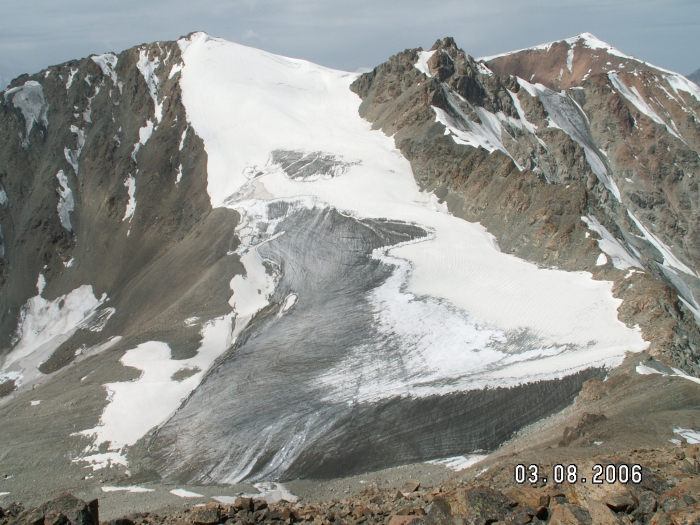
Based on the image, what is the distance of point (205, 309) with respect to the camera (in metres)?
32.6

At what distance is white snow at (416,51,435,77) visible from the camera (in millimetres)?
57641

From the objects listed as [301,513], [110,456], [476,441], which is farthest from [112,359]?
[301,513]

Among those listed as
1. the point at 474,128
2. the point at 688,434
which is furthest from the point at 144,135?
the point at 688,434

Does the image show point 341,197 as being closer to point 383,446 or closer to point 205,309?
point 205,309

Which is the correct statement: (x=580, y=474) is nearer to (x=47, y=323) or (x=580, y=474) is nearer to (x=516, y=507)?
A: (x=516, y=507)

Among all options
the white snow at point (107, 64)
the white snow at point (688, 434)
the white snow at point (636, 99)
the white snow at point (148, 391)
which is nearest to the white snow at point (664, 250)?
the white snow at point (636, 99)

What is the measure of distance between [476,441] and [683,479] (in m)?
11.2

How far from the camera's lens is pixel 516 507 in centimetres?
830

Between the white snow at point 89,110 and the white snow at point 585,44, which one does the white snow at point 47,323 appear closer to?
the white snow at point 89,110

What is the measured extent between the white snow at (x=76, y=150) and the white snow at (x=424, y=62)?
114 feet

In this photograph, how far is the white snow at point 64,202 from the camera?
51.8 meters

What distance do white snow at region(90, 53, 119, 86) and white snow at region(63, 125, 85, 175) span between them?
6.66 metres

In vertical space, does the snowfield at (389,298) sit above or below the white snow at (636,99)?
below

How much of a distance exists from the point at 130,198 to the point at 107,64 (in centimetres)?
2025
